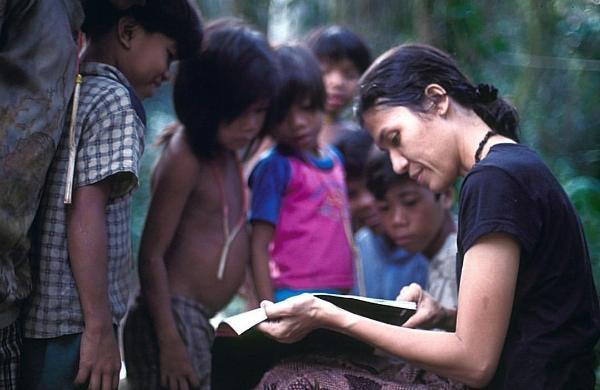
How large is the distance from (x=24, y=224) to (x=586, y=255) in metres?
1.33

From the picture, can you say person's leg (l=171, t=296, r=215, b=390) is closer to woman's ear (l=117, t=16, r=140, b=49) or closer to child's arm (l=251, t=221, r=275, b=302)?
child's arm (l=251, t=221, r=275, b=302)

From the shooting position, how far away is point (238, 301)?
5.54 metres

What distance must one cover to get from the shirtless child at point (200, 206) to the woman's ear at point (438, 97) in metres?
0.89

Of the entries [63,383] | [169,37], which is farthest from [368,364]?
[169,37]

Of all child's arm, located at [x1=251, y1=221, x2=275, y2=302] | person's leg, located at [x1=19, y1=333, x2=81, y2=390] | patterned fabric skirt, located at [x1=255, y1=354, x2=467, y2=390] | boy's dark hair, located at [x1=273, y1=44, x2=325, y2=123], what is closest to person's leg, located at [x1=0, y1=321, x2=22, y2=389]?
person's leg, located at [x1=19, y1=333, x2=81, y2=390]

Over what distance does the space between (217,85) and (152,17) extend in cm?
59

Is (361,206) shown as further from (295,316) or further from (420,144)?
(295,316)

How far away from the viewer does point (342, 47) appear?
157 inches

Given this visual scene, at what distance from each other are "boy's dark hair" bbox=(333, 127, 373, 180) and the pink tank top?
52cm

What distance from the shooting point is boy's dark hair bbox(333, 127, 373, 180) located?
3857 mm

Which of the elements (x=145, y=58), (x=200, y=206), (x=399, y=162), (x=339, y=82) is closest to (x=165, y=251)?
(x=200, y=206)

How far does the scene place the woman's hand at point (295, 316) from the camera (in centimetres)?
195

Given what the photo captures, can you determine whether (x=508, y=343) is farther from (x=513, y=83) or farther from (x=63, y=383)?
(x=513, y=83)

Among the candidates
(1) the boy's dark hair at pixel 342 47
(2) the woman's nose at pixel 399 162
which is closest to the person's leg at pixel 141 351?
(2) the woman's nose at pixel 399 162
